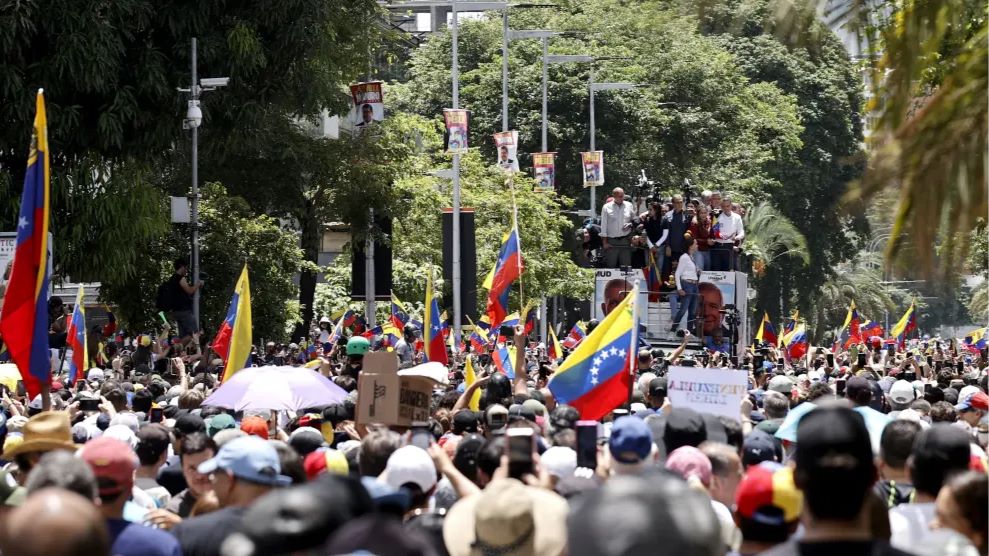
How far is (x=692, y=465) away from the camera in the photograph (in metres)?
6.70

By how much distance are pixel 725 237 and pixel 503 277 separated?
22.5ft

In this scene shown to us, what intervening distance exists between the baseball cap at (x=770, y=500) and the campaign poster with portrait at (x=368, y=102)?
29.8 meters

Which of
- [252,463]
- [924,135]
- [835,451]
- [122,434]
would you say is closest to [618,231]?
[122,434]

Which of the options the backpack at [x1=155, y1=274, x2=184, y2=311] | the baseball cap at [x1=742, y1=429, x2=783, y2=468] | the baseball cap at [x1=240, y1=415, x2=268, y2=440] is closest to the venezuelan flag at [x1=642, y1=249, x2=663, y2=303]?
the backpack at [x1=155, y1=274, x2=184, y2=311]

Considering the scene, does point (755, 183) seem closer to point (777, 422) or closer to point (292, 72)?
point (292, 72)

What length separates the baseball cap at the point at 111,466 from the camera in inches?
238

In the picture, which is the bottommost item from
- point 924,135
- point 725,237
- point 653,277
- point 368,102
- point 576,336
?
point 576,336

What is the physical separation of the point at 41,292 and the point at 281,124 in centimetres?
2257

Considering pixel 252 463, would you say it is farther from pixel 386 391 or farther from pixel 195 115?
pixel 195 115

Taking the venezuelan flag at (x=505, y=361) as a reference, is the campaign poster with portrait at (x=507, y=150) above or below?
above

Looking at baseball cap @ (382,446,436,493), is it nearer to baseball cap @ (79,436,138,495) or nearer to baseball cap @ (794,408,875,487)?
baseball cap @ (79,436,138,495)

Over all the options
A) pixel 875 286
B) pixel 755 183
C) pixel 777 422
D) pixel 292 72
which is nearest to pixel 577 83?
pixel 755 183

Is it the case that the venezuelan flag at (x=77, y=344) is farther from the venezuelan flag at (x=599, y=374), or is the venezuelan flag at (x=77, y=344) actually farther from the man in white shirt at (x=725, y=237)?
the man in white shirt at (x=725, y=237)

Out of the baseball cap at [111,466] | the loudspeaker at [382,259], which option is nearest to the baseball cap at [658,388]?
the baseball cap at [111,466]
